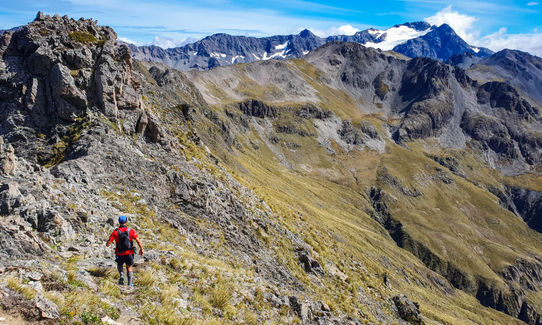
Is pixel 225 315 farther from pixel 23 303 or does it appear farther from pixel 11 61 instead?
pixel 11 61

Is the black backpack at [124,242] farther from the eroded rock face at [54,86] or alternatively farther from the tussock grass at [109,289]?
the eroded rock face at [54,86]

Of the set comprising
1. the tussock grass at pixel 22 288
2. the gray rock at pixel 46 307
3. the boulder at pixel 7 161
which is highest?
→ the boulder at pixel 7 161

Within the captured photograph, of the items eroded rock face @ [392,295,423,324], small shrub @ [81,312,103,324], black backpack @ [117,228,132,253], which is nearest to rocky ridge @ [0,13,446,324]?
small shrub @ [81,312,103,324]

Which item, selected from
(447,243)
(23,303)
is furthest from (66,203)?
(447,243)

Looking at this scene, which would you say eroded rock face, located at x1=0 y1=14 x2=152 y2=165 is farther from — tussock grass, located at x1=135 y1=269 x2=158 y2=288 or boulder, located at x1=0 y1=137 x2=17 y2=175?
tussock grass, located at x1=135 y1=269 x2=158 y2=288

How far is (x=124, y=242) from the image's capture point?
1466 centimetres

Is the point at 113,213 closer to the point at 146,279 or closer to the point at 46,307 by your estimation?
the point at 146,279

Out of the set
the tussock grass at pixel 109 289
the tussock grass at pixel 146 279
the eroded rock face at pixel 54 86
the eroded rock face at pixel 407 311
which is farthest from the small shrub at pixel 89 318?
the eroded rock face at pixel 407 311

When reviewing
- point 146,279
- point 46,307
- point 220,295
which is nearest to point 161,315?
point 146,279

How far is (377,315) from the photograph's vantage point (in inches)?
1374

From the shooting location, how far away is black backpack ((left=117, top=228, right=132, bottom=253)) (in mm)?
14525

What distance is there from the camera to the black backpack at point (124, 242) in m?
14.5

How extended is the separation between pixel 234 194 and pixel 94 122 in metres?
17.3

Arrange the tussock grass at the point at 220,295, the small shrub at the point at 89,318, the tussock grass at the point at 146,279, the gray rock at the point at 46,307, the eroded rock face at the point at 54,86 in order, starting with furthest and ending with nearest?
the eroded rock face at the point at 54,86
the tussock grass at the point at 220,295
the tussock grass at the point at 146,279
the small shrub at the point at 89,318
the gray rock at the point at 46,307
